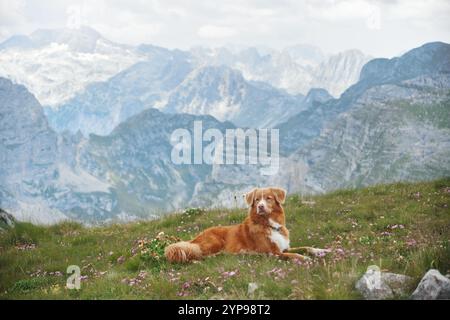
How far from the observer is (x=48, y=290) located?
1292cm

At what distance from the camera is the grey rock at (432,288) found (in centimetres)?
844

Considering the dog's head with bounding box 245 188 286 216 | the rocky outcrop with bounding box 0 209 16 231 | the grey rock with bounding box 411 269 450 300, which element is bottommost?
the rocky outcrop with bounding box 0 209 16 231

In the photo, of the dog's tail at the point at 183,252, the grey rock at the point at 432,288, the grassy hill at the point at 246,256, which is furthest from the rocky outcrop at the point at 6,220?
the grey rock at the point at 432,288

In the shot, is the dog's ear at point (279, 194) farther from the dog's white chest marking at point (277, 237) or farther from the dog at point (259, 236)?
the dog's white chest marking at point (277, 237)

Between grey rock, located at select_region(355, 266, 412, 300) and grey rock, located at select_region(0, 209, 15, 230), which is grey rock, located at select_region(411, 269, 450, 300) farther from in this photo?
grey rock, located at select_region(0, 209, 15, 230)

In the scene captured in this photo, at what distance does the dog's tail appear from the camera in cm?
1354

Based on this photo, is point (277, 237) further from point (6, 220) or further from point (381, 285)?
point (6, 220)

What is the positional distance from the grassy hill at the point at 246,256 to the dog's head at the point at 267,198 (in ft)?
4.36

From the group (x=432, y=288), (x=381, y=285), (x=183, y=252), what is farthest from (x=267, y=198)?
(x=432, y=288)

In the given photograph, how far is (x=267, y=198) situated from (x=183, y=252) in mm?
2745

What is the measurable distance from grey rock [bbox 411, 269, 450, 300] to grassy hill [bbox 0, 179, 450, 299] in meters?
1.07

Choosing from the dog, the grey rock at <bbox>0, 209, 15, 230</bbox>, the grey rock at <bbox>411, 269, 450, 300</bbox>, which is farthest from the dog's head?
the grey rock at <bbox>0, 209, 15, 230</bbox>
